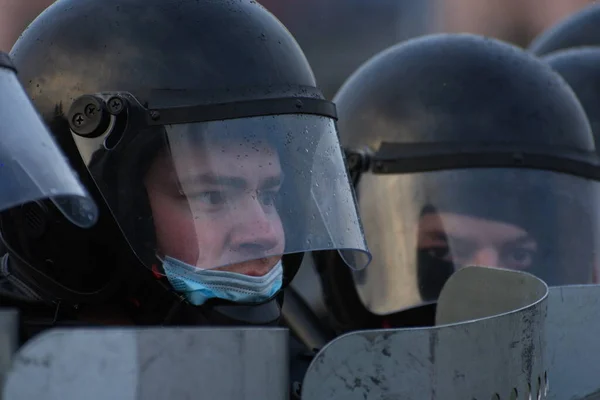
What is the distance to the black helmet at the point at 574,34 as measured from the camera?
222 inches

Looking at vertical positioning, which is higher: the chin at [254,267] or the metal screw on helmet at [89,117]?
the metal screw on helmet at [89,117]

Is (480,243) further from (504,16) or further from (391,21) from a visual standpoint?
(504,16)

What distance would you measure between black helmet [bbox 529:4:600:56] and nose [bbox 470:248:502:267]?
2.71 metres

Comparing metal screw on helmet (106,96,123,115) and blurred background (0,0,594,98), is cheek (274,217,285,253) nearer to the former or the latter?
metal screw on helmet (106,96,123,115)

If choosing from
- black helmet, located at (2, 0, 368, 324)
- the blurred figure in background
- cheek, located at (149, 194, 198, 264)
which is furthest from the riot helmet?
the blurred figure in background

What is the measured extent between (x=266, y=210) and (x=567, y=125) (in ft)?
4.11

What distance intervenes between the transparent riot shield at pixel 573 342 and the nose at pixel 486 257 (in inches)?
21.3

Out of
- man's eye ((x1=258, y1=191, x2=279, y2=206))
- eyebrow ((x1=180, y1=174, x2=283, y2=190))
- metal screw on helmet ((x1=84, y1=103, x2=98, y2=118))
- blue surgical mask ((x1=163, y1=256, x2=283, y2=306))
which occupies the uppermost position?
metal screw on helmet ((x1=84, y1=103, x2=98, y2=118))

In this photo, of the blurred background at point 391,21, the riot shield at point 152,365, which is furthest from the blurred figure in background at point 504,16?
the riot shield at point 152,365

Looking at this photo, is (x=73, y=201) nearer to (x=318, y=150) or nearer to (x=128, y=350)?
(x=128, y=350)

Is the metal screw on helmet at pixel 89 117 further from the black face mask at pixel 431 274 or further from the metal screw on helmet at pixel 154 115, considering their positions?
the black face mask at pixel 431 274

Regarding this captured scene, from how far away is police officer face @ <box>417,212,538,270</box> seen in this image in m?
3.15

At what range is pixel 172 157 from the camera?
235cm

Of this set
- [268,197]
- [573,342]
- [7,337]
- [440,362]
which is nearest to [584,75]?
[573,342]
